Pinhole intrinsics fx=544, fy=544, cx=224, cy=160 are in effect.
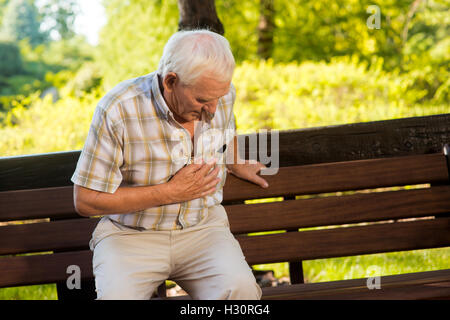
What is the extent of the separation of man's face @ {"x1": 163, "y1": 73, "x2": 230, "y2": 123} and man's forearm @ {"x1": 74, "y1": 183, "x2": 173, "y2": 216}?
0.32 m

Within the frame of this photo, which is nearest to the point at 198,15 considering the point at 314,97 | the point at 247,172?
the point at 247,172

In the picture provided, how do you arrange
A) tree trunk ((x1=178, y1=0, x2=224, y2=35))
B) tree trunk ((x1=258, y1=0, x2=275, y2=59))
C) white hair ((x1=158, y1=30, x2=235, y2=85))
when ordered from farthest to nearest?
tree trunk ((x1=258, y1=0, x2=275, y2=59)) < tree trunk ((x1=178, y1=0, x2=224, y2=35)) < white hair ((x1=158, y1=30, x2=235, y2=85))

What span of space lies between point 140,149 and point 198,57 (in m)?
0.45

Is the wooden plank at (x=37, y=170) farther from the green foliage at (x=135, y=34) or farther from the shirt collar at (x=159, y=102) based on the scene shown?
the green foliage at (x=135, y=34)

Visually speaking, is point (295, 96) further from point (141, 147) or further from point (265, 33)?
point (141, 147)

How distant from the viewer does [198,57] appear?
6.86 ft

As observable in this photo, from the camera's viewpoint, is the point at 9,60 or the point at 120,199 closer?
the point at 120,199

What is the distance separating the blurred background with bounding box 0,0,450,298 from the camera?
5.09m

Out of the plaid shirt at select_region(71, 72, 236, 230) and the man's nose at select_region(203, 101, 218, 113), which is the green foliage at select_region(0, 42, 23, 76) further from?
the man's nose at select_region(203, 101, 218, 113)

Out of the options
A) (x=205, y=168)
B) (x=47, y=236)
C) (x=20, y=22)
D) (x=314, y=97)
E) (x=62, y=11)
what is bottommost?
(x=47, y=236)

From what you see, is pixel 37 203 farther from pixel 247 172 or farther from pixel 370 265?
pixel 370 265

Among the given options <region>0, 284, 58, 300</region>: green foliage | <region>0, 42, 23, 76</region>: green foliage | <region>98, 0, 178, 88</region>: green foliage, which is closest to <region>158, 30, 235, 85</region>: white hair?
<region>0, 284, 58, 300</region>: green foliage

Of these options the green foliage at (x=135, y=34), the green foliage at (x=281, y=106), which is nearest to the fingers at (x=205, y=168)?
the green foliage at (x=281, y=106)
